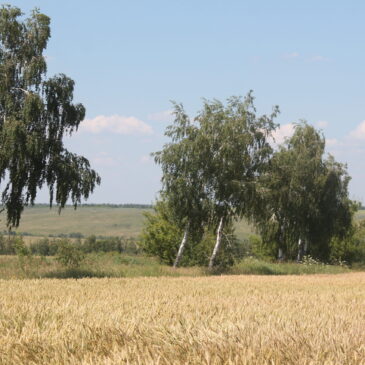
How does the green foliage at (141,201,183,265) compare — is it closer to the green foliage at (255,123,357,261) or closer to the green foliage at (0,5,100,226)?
the green foliage at (255,123,357,261)

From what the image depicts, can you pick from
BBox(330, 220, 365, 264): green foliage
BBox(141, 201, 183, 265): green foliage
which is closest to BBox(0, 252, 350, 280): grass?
BBox(141, 201, 183, 265): green foliage

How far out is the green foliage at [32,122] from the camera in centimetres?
2427

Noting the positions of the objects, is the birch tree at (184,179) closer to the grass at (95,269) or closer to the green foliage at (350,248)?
the grass at (95,269)

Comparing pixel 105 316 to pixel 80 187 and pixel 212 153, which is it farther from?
pixel 212 153

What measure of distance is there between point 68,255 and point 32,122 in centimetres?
644

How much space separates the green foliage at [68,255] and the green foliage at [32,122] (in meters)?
1.93

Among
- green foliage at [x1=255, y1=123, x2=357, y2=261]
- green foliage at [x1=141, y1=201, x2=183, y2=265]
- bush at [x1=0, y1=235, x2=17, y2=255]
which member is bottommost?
bush at [x1=0, y1=235, x2=17, y2=255]

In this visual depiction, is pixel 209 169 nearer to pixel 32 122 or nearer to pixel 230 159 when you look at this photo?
pixel 230 159

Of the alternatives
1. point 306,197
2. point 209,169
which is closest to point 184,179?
point 209,169

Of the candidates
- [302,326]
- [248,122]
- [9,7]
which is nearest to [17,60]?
[9,7]

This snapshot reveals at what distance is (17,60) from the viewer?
2619 centimetres

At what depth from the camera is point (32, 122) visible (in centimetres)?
2536

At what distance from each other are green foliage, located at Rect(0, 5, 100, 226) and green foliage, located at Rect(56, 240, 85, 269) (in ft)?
6.35

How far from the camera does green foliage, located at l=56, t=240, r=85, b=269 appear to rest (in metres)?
25.7
